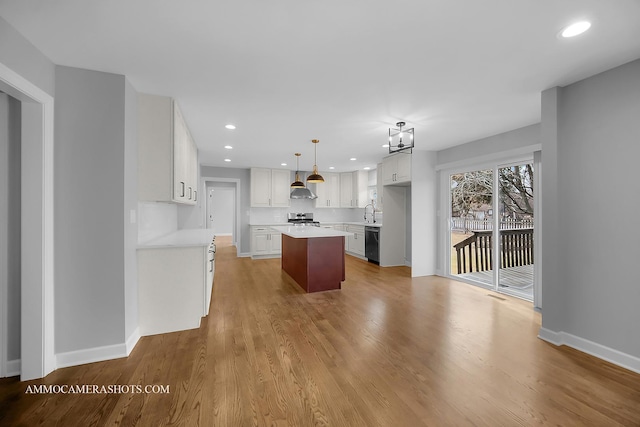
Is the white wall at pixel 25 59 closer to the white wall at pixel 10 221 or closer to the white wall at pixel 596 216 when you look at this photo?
the white wall at pixel 10 221

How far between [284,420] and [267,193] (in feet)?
19.3

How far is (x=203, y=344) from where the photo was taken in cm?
250

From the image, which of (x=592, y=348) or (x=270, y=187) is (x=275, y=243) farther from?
(x=592, y=348)

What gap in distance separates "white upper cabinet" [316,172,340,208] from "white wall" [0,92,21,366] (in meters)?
6.17

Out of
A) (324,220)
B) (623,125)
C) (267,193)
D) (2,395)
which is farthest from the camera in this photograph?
(324,220)

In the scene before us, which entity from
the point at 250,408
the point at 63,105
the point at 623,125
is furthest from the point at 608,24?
the point at 63,105

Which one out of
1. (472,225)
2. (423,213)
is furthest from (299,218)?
(472,225)

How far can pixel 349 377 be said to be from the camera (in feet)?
6.51

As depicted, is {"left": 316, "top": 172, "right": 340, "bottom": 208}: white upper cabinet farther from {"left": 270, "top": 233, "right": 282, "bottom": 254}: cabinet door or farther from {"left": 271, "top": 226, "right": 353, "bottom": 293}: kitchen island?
{"left": 271, "top": 226, "right": 353, "bottom": 293}: kitchen island

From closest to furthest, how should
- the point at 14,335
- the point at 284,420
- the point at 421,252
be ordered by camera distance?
the point at 284,420
the point at 14,335
the point at 421,252

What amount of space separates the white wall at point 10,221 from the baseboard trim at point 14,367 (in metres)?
0.02

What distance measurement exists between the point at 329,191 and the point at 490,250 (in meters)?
4.48

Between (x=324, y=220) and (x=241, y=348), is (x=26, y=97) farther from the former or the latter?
(x=324, y=220)

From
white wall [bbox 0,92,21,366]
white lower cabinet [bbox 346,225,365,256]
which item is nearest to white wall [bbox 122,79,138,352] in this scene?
white wall [bbox 0,92,21,366]
